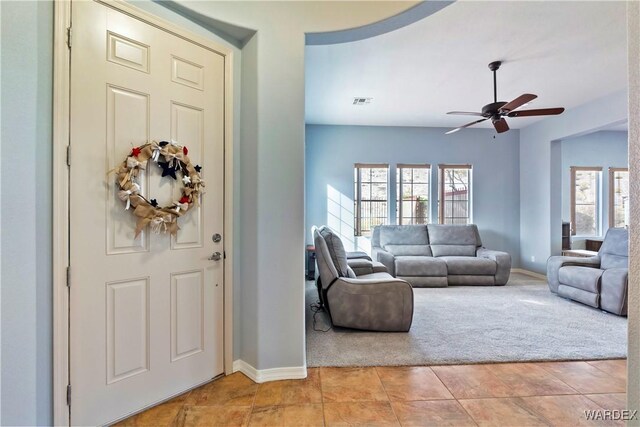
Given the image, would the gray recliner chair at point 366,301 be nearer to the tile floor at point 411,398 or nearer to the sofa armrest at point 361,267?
the tile floor at point 411,398

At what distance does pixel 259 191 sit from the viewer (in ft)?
6.77

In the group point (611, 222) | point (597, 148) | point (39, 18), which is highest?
point (597, 148)

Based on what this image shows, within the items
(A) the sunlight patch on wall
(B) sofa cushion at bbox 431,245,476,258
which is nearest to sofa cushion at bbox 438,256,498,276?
(B) sofa cushion at bbox 431,245,476,258

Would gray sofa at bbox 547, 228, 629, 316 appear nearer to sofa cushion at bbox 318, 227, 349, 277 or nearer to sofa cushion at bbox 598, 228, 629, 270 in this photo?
sofa cushion at bbox 598, 228, 629, 270

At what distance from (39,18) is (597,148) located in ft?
28.6

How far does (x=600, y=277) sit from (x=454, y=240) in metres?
2.14

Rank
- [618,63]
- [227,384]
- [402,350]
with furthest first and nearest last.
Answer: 1. [618,63]
2. [402,350]
3. [227,384]

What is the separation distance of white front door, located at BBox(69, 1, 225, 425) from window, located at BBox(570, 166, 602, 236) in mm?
A: 7351

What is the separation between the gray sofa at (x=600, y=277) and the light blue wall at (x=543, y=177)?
1320 mm

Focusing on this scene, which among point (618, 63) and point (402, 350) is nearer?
point (402, 350)

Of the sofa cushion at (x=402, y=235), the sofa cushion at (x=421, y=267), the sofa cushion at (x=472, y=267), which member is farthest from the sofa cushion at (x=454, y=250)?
the sofa cushion at (x=421, y=267)

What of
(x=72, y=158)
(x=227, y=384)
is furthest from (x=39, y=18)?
(x=227, y=384)

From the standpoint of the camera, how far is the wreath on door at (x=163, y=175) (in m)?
1.65

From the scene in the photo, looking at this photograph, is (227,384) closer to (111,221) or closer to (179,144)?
(111,221)
